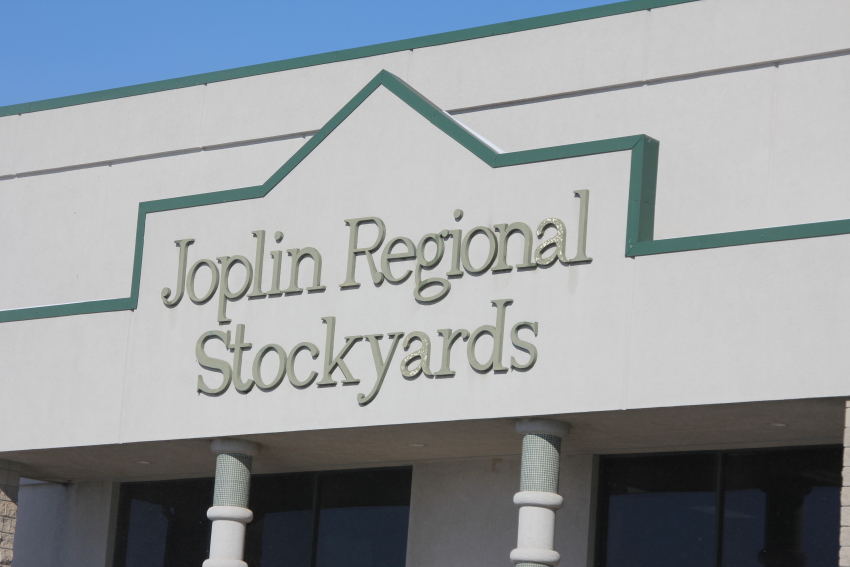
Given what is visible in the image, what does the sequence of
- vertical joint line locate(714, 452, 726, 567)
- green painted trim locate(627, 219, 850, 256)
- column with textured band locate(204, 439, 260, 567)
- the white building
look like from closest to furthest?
green painted trim locate(627, 219, 850, 256) < the white building < vertical joint line locate(714, 452, 726, 567) < column with textured band locate(204, 439, 260, 567)

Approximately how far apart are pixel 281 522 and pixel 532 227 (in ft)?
22.0

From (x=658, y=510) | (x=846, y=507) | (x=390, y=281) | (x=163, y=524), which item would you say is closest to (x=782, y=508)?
(x=658, y=510)

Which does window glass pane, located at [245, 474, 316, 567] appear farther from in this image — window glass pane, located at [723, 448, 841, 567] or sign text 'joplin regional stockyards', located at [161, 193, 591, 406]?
window glass pane, located at [723, 448, 841, 567]

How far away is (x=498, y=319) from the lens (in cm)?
1510

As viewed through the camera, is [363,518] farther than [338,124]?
Yes

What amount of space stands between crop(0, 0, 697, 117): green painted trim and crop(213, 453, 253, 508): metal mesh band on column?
642 cm

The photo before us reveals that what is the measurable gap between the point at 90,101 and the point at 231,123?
10.00 feet

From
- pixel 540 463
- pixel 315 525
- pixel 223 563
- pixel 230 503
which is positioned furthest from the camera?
pixel 315 525

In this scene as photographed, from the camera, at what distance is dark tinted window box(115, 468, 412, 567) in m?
18.5

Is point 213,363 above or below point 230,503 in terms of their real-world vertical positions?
above

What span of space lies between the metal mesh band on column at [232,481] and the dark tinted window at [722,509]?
14.6 ft

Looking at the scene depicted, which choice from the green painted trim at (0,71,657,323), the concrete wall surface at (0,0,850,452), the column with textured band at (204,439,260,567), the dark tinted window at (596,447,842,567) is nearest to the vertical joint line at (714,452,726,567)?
the dark tinted window at (596,447,842,567)

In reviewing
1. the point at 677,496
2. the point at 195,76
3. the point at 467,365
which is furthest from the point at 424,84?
the point at 677,496

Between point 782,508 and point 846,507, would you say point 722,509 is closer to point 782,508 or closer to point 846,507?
point 782,508
